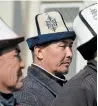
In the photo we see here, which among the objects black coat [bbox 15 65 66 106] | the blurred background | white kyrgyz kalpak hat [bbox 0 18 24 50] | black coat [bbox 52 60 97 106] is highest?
white kyrgyz kalpak hat [bbox 0 18 24 50]

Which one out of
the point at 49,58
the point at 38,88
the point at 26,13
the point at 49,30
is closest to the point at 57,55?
the point at 49,58

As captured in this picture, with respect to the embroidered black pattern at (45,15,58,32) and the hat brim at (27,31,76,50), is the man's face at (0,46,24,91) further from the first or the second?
the embroidered black pattern at (45,15,58,32)

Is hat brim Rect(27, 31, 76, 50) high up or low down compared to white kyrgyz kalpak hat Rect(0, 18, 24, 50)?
down

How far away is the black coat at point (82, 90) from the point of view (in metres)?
2.84

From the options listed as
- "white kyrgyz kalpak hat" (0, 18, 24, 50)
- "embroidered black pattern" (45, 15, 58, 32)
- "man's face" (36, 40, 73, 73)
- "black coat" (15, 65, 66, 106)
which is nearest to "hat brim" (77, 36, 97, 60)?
"white kyrgyz kalpak hat" (0, 18, 24, 50)

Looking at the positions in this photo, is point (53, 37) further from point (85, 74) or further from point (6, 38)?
point (6, 38)

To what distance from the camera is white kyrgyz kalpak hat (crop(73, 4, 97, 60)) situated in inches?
120

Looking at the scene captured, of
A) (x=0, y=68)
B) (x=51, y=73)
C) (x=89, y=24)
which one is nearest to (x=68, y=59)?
(x=51, y=73)

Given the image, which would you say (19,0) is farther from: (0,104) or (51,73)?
(0,104)

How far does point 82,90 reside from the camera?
2.87m

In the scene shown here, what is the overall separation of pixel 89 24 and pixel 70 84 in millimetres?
416

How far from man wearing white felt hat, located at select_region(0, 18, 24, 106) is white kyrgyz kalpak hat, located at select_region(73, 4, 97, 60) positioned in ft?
1.36

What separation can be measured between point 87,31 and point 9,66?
0.57 m

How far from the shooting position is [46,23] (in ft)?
13.7
